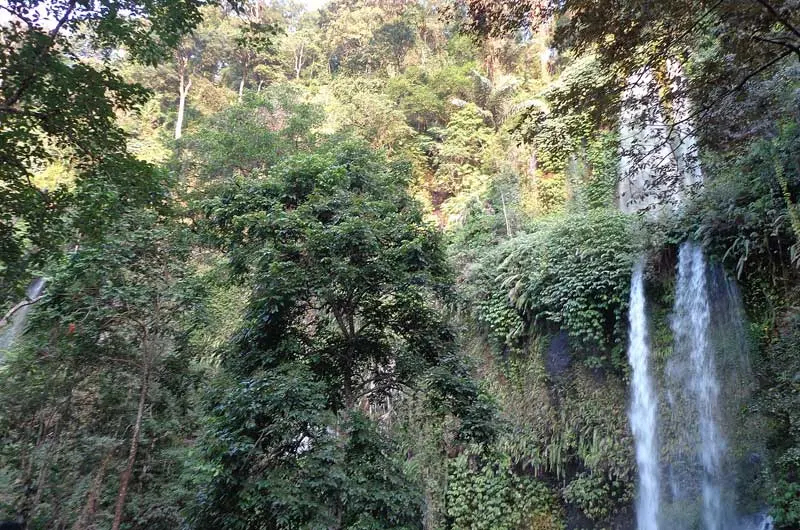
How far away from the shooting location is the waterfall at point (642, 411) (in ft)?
24.5

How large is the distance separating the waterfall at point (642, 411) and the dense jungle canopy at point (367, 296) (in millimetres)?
142

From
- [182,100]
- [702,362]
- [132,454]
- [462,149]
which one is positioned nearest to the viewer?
[132,454]

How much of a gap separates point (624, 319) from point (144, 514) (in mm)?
7856

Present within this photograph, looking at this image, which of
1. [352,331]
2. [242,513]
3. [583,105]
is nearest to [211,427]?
[242,513]

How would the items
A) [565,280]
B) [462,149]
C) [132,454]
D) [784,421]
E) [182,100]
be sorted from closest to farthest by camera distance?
[132,454]
[784,421]
[565,280]
[462,149]
[182,100]

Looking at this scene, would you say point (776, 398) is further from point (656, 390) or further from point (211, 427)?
point (211, 427)

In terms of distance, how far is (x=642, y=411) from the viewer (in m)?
8.07

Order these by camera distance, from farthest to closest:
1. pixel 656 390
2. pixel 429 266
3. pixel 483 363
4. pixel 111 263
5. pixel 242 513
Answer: pixel 483 363, pixel 656 390, pixel 111 263, pixel 429 266, pixel 242 513

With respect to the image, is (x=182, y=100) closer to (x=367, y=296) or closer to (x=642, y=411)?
(x=367, y=296)

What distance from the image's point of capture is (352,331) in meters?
5.75

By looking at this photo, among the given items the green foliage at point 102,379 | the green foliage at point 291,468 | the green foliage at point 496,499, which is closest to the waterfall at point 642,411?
the green foliage at point 496,499

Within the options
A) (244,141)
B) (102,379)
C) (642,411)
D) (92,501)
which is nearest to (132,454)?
(92,501)

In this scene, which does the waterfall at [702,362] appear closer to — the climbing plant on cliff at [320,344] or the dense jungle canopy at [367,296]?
the dense jungle canopy at [367,296]

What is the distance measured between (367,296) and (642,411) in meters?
5.37
